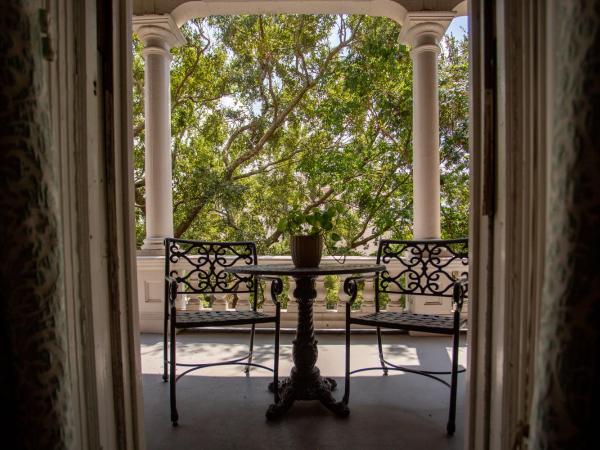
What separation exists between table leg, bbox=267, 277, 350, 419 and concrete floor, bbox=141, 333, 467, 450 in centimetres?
6

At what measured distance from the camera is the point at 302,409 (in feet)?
6.95

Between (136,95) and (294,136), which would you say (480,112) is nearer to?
(294,136)

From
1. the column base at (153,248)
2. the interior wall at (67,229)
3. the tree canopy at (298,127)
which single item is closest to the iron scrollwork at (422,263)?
the interior wall at (67,229)

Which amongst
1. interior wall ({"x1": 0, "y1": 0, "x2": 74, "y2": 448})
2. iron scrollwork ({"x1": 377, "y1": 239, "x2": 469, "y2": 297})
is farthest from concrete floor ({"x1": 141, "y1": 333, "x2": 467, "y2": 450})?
interior wall ({"x1": 0, "y1": 0, "x2": 74, "y2": 448})

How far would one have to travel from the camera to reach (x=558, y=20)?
48cm

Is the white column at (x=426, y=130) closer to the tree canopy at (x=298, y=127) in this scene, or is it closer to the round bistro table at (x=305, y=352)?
the round bistro table at (x=305, y=352)

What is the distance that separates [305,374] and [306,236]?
2.43 ft

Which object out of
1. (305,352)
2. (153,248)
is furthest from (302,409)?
(153,248)

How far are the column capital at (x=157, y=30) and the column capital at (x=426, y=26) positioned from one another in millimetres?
2175

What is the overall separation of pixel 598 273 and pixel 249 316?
2012 mm

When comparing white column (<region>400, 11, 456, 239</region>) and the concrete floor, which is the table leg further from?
white column (<region>400, 11, 456, 239</region>)

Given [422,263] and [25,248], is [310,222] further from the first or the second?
[25,248]

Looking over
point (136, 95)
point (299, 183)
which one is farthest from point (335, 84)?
point (136, 95)

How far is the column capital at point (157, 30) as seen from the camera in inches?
150
